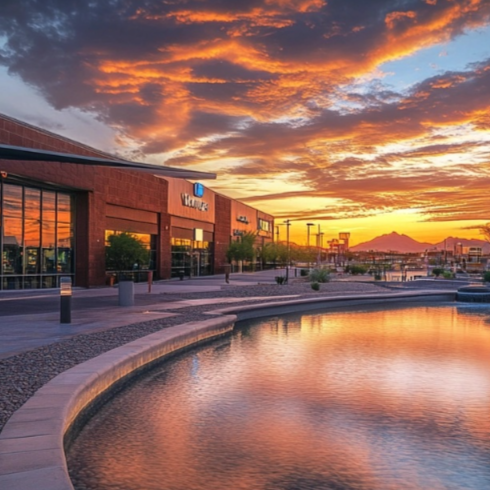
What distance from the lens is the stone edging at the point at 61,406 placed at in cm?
437

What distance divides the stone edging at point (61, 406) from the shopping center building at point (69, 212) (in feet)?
15.1

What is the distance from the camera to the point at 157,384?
30.9ft

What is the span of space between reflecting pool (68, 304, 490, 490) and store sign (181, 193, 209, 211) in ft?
109

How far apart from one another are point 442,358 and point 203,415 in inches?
258

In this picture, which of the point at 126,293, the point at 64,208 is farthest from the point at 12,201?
the point at 126,293

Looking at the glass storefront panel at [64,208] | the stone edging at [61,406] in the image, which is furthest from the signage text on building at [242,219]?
the stone edging at [61,406]

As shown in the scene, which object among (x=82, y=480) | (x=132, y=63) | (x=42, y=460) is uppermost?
(x=132, y=63)

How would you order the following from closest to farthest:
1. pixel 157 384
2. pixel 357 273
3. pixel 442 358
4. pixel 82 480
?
pixel 82 480
pixel 157 384
pixel 442 358
pixel 357 273

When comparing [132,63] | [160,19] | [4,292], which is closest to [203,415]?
[160,19]

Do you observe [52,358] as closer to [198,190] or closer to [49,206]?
[49,206]

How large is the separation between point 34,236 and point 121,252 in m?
5.29

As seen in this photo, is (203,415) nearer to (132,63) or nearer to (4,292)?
(132,63)

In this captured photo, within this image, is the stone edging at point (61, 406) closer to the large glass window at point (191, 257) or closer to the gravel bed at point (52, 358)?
the gravel bed at point (52, 358)

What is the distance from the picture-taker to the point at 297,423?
738 centimetres
